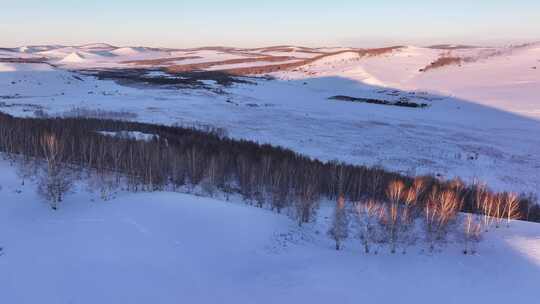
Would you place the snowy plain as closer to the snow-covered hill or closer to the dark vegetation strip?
the snow-covered hill

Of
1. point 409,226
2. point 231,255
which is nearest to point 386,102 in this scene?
point 409,226

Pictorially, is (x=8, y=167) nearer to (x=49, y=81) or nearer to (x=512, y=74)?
(x=49, y=81)

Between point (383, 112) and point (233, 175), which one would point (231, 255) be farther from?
point (383, 112)

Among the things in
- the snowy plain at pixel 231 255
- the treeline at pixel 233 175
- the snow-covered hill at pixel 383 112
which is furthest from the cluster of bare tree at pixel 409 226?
the snow-covered hill at pixel 383 112

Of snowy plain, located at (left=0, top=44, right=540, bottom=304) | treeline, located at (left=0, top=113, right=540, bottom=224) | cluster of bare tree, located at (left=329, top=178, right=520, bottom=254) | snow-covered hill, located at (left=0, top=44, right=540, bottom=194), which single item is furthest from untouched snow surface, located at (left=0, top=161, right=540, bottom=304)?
snow-covered hill, located at (left=0, top=44, right=540, bottom=194)

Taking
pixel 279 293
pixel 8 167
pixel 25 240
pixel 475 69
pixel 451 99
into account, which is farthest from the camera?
pixel 475 69

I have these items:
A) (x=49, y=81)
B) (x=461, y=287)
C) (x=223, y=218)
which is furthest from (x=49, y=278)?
(x=49, y=81)
